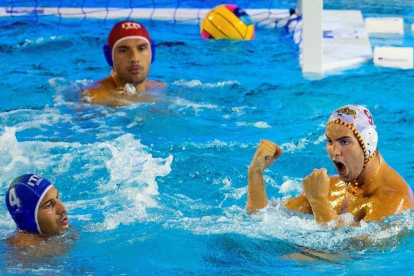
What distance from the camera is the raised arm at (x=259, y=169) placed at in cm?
410

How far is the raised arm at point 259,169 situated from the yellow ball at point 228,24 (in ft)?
18.5

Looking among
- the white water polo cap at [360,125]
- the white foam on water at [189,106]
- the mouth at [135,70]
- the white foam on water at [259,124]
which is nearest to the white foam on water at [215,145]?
the white foam on water at [259,124]

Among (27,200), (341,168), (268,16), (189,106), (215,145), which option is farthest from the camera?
(268,16)

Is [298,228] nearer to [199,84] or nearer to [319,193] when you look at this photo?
[319,193]

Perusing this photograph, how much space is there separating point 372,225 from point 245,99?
12.0ft

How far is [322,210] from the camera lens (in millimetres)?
3783

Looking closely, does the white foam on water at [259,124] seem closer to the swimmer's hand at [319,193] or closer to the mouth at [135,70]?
the mouth at [135,70]

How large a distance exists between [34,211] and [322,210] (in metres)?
1.58

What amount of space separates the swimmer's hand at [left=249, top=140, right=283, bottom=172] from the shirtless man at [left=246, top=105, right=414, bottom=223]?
12.5 inches

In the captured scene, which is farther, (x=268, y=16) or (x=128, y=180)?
(x=268, y=16)

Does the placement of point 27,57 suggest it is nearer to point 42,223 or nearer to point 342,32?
point 342,32

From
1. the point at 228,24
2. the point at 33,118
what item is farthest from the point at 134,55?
the point at 228,24

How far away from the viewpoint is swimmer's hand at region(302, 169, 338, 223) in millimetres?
3699

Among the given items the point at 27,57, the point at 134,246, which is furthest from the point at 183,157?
the point at 27,57
